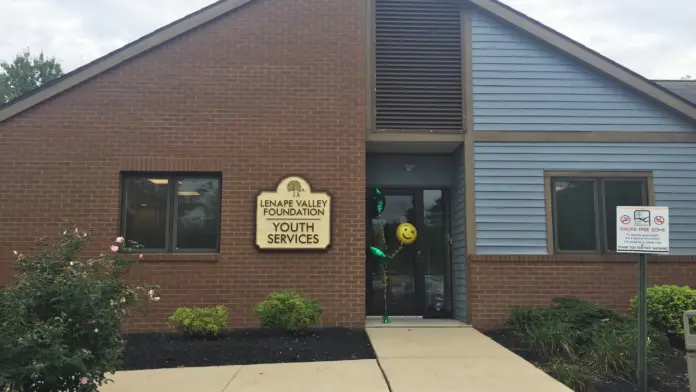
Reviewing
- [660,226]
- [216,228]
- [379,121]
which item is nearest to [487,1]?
[379,121]

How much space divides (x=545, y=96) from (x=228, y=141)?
5.55 m

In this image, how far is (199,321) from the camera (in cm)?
782

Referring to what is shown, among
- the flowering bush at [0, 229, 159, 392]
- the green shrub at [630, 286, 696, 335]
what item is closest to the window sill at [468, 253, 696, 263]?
the green shrub at [630, 286, 696, 335]

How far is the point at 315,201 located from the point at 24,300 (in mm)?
5047

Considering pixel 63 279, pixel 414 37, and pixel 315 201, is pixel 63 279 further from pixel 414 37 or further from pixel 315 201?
pixel 414 37

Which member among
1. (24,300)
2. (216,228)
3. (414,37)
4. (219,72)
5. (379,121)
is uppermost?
(414,37)

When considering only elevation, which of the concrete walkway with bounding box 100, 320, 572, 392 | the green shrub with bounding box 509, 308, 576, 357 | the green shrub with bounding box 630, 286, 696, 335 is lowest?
the concrete walkway with bounding box 100, 320, 572, 392

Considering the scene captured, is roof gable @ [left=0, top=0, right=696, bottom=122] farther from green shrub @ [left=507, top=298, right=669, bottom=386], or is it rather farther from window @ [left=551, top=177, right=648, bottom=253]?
green shrub @ [left=507, top=298, right=669, bottom=386]

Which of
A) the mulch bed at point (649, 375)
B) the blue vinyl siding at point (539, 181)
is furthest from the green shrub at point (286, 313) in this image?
the blue vinyl siding at point (539, 181)

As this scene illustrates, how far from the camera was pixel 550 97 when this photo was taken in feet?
31.6

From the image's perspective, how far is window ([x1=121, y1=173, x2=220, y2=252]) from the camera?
29.6 ft

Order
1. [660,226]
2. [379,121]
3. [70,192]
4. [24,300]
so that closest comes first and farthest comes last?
[24,300] < [660,226] < [70,192] < [379,121]

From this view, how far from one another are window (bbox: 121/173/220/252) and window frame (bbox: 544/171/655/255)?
562cm

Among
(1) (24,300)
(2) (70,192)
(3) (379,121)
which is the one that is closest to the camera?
(1) (24,300)
